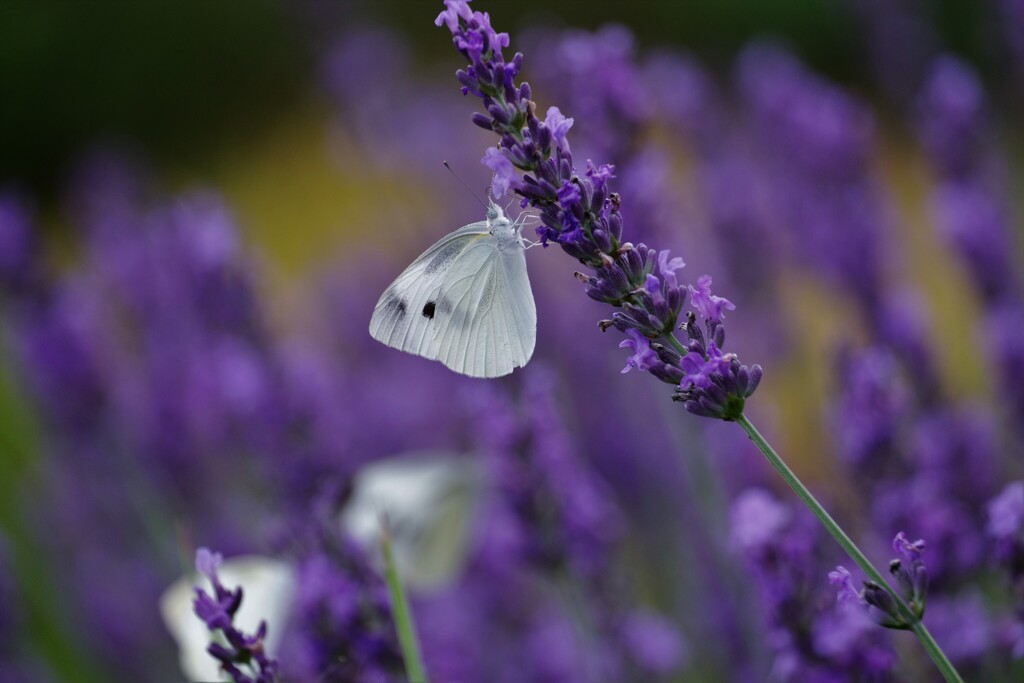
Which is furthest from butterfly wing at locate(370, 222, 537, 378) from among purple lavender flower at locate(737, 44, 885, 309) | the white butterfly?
purple lavender flower at locate(737, 44, 885, 309)

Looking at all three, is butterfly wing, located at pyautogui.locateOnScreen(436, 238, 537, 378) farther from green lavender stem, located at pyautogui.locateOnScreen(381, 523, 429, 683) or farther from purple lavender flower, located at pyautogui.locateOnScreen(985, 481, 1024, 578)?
purple lavender flower, located at pyautogui.locateOnScreen(985, 481, 1024, 578)

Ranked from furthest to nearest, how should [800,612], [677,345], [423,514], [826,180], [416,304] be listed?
[826,180]
[423,514]
[416,304]
[800,612]
[677,345]

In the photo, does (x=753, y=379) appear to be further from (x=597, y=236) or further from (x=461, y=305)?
(x=461, y=305)

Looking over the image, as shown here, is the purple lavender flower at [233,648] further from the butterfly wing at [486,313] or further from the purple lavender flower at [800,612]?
the purple lavender flower at [800,612]

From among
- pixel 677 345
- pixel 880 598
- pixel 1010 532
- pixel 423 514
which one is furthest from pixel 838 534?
pixel 423 514

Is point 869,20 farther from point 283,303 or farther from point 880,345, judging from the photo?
point 283,303

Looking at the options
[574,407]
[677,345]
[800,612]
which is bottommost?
[800,612]
